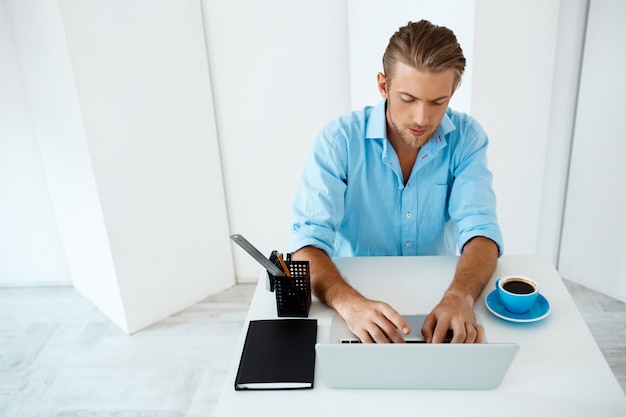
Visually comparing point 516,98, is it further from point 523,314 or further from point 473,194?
point 523,314

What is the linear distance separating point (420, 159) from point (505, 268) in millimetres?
387

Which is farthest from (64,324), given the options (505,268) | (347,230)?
(505,268)

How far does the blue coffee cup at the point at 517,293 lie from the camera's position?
1.18 meters

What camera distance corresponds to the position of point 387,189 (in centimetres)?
161

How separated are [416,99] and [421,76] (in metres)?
0.07

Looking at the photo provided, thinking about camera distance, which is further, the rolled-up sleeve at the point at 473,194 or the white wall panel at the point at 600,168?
the white wall panel at the point at 600,168

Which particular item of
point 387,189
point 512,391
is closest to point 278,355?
point 512,391

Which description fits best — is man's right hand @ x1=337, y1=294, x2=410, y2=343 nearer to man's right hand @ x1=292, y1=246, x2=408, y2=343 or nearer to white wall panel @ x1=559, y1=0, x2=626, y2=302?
man's right hand @ x1=292, y1=246, x2=408, y2=343

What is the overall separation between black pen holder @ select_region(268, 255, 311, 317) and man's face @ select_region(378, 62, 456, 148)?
0.51m

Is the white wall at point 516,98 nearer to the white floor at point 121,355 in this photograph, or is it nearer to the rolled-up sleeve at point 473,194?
the white floor at point 121,355

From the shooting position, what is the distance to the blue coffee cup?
1.18 m

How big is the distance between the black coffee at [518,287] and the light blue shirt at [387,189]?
0.23m

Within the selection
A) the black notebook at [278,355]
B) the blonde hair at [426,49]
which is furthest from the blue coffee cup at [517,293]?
the blonde hair at [426,49]

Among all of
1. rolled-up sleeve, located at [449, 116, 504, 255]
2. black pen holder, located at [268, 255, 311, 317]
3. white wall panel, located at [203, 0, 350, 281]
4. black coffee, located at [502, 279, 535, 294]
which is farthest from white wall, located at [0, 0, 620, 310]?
black pen holder, located at [268, 255, 311, 317]
